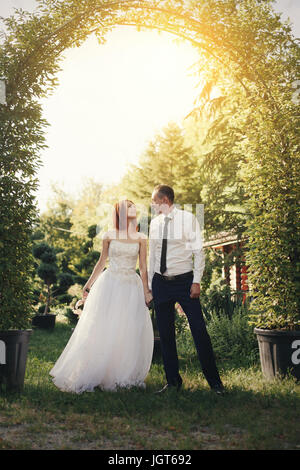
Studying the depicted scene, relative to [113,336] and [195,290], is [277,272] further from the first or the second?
[113,336]

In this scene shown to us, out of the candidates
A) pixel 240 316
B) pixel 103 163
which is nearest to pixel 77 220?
pixel 103 163

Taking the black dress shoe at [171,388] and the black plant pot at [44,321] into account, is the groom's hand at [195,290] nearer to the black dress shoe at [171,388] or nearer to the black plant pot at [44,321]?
the black dress shoe at [171,388]

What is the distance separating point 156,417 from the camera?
399 centimetres

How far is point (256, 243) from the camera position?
579cm

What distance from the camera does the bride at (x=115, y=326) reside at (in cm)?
522

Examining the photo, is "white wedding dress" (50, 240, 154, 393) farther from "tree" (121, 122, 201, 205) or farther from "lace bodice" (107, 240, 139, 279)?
"tree" (121, 122, 201, 205)

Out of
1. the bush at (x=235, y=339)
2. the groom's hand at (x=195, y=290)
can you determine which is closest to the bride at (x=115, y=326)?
the groom's hand at (x=195, y=290)

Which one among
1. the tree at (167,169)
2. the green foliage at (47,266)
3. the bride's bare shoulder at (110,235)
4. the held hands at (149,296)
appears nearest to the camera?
the held hands at (149,296)

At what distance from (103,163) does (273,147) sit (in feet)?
122

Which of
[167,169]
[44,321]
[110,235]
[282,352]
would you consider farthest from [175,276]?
[167,169]

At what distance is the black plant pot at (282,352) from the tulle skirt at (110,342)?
146 centimetres

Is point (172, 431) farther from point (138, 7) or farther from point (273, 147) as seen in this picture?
point (138, 7)

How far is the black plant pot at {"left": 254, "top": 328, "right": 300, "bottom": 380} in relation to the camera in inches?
210

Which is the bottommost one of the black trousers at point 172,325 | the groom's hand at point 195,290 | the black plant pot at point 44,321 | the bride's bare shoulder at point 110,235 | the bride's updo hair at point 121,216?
the black plant pot at point 44,321
